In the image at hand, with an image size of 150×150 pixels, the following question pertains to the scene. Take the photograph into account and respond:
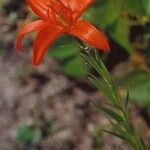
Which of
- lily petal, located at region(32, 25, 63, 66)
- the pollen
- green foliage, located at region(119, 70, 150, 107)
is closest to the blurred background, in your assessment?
green foliage, located at region(119, 70, 150, 107)

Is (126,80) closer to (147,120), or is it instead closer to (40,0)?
(147,120)

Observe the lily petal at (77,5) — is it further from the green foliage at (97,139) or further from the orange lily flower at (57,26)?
the green foliage at (97,139)

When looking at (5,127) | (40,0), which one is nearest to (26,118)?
(5,127)

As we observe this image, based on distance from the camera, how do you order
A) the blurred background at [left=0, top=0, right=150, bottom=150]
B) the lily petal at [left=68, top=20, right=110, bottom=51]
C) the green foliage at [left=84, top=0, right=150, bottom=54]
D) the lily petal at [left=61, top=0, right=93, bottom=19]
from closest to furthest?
the lily petal at [left=68, top=20, right=110, bottom=51], the lily petal at [left=61, top=0, right=93, bottom=19], the green foliage at [left=84, top=0, right=150, bottom=54], the blurred background at [left=0, top=0, right=150, bottom=150]

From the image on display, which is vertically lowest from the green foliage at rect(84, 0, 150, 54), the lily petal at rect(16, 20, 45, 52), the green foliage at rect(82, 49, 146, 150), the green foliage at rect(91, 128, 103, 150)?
the green foliage at rect(91, 128, 103, 150)

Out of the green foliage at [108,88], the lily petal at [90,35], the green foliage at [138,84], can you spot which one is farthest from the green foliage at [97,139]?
the lily petal at [90,35]

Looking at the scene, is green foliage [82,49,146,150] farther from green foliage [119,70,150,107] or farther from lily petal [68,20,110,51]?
green foliage [119,70,150,107]

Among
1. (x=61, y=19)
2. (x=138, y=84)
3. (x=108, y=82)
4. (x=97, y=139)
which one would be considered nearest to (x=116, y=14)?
(x=138, y=84)

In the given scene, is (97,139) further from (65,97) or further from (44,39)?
(44,39)
